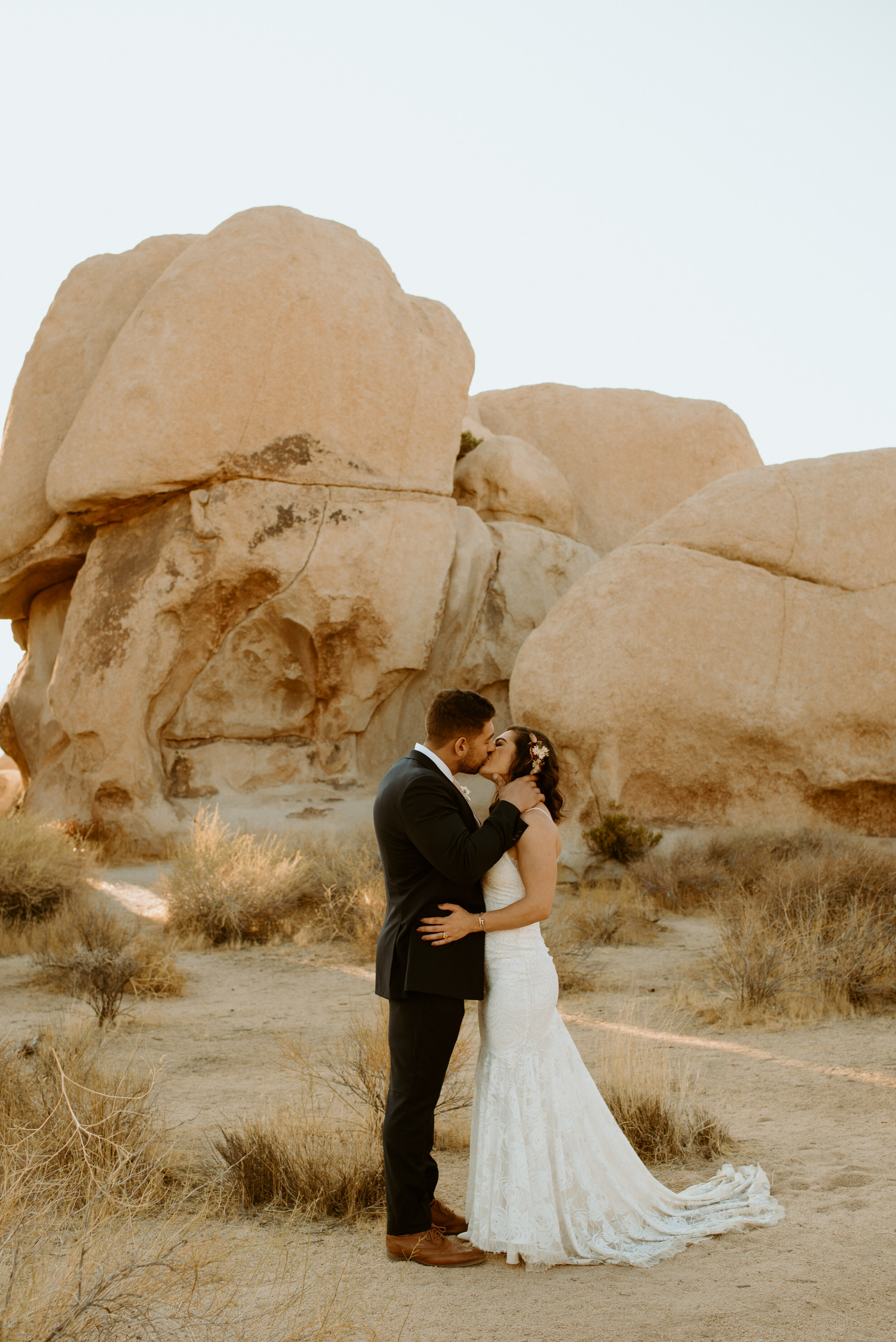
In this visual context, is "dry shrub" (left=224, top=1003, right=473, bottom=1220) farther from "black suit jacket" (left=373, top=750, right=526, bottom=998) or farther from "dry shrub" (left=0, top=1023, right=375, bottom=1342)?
"black suit jacket" (left=373, top=750, right=526, bottom=998)

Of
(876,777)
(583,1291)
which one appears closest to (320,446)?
(876,777)

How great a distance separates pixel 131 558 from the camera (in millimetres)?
12727

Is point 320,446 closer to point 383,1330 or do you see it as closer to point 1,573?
point 1,573

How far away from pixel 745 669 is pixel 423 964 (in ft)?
28.7

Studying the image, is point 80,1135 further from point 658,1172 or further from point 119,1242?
point 658,1172

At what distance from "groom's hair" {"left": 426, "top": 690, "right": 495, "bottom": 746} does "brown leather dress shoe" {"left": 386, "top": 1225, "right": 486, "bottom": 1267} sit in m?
1.43

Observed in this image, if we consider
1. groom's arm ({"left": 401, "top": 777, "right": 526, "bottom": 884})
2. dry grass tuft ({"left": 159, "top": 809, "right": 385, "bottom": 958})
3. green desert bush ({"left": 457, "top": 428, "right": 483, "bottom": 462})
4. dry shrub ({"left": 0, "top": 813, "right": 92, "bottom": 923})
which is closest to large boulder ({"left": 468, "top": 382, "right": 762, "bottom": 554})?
green desert bush ({"left": 457, "top": 428, "right": 483, "bottom": 462})

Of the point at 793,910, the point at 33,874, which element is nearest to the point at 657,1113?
the point at 793,910

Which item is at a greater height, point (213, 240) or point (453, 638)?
point (213, 240)

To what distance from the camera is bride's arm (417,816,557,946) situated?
3328 millimetres

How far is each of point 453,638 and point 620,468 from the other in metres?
5.36

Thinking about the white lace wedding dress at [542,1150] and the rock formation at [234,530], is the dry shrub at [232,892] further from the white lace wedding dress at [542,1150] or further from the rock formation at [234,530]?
the white lace wedding dress at [542,1150]

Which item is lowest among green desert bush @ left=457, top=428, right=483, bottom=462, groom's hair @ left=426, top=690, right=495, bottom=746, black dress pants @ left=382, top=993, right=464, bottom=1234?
black dress pants @ left=382, top=993, right=464, bottom=1234

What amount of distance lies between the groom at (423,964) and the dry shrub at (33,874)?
6.53 metres
